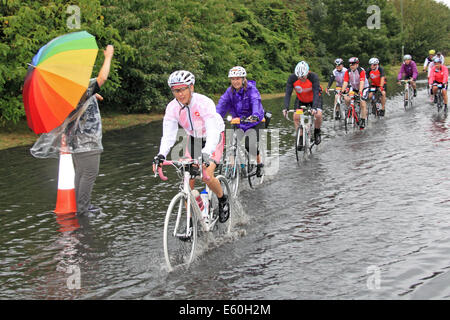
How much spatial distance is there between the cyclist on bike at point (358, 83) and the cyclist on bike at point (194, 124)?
10.6 m

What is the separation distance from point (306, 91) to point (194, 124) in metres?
6.75

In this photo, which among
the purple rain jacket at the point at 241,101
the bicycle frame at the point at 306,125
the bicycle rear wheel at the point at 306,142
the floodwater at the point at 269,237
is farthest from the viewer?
the bicycle rear wheel at the point at 306,142

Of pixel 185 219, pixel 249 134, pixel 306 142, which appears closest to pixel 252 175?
pixel 249 134

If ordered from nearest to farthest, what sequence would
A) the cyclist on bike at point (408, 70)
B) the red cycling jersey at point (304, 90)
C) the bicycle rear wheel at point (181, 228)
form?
the bicycle rear wheel at point (181, 228)
the red cycling jersey at point (304, 90)
the cyclist on bike at point (408, 70)

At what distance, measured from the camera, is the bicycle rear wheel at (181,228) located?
5.97 meters

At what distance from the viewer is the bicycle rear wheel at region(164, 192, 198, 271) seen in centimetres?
597

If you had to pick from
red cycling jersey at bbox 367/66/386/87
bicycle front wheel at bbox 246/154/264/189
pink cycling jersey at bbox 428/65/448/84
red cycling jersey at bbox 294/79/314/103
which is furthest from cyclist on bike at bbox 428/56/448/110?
bicycle front wheel at bbox 246/154/264/189

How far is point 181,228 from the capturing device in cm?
617

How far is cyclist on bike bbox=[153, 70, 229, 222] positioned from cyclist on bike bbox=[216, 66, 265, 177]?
2822 millimetres

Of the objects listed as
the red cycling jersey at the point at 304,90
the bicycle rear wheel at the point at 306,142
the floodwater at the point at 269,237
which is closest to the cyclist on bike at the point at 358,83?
the red cycling jersey at the point at 304,90

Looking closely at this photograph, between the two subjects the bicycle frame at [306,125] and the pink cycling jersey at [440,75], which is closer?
the bicycle frame at [306,125]

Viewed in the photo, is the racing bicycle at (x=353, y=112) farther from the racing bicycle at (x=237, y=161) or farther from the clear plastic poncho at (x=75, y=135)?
the clear plastic poncho at (x=75, y=135)

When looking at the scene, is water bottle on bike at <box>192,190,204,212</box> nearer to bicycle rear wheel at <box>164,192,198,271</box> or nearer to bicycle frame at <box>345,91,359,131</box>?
bicycle rear wheel at <box>164,192,198,271</box>
